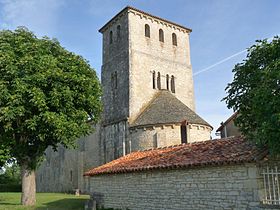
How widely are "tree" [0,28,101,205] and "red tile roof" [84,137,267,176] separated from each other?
3612mm

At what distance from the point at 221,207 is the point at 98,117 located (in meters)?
10.4

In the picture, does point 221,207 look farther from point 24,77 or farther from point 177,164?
point 24,77

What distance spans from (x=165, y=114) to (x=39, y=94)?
1257cm

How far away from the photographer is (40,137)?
1703 cm

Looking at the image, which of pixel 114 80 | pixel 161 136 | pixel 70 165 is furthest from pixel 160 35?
pixel 70 165

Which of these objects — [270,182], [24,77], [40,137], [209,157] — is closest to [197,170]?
[209,157]

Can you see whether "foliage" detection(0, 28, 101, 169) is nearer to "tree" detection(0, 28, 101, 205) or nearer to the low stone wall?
"tree" detection(0, 28, 101, 205)

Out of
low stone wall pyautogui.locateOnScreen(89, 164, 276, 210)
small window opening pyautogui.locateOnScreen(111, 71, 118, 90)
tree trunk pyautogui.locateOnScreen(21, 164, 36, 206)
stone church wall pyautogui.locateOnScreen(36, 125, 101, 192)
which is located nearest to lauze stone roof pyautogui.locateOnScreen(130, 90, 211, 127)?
small window opening pyautogui.locateOnScreen(111, 71, 118, 90)

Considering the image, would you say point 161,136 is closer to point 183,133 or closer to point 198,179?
point 183,133

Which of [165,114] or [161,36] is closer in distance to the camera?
[165,114]

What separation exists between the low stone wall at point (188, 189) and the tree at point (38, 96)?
150 inches

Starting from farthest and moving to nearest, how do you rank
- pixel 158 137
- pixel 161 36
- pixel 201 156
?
1. pixel 161 36
2. pixel 158 137
3. pixel 201 156

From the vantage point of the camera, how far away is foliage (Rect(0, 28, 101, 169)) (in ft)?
54.1

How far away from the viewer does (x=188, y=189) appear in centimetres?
1335
